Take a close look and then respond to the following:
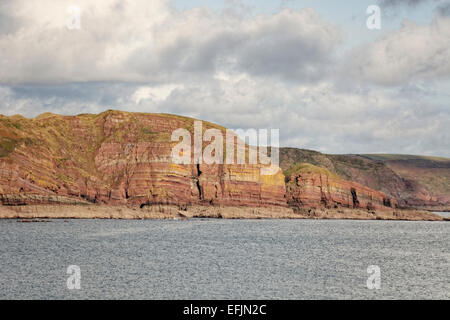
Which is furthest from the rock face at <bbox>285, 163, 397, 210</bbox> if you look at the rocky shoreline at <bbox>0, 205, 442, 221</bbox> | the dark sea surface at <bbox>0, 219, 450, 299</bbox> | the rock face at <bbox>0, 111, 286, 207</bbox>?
the dark sea surface at <bbox>0, 219, 450, 299</bbox>

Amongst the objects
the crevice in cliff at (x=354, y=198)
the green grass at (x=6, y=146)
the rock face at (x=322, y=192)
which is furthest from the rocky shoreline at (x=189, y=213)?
the green grass at (x=6, y=146)

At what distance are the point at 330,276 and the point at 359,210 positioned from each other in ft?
492

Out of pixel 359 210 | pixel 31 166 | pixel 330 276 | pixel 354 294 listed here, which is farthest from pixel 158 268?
pixel 359 210

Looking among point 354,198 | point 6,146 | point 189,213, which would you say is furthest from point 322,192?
point 6,146

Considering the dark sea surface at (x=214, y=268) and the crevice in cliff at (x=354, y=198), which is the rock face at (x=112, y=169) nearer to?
the crevice in cliff at (x=354, y=198)

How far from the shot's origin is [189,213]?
527 ft

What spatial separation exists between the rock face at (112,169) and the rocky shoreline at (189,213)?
7.69 feet

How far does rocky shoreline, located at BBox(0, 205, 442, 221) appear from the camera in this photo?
13112 cm

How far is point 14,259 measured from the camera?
186ft

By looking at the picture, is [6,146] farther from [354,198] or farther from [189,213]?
[354,198]

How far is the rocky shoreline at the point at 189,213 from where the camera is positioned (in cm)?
13112

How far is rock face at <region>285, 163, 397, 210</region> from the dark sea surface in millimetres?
103187

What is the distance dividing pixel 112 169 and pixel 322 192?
74.1 meters

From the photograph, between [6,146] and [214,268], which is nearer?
[214,268]
